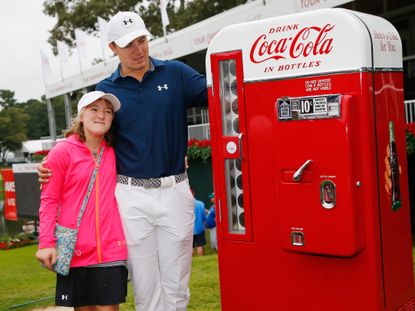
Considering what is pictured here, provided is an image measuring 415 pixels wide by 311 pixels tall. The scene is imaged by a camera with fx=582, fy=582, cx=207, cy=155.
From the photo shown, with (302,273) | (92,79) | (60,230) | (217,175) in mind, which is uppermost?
(92,79)

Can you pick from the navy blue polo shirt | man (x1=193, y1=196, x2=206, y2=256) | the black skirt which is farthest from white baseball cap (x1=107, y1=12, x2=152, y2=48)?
man (x1=193, y1=196, x2=206, y2=256)

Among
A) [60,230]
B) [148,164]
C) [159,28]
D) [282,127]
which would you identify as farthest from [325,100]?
[159,28]

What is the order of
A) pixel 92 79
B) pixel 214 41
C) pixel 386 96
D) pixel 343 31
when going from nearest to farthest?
1. pixel 343 31
2. pixel 386 96
3. pixel 214 41
4. pixel 92 79

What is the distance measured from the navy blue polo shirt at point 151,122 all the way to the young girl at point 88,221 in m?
0.11

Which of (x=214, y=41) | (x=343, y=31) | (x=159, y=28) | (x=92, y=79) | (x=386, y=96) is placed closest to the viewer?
(x=343, y=31)

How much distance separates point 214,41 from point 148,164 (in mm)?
850

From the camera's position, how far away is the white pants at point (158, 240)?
3389 mm

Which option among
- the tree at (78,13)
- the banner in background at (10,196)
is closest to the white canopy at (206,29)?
the banner in background at (10,196)

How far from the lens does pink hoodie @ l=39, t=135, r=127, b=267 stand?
3.34 m

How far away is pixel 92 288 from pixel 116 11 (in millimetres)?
30328

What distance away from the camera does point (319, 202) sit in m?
3.08

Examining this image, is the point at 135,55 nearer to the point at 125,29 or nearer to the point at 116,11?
the point at 125,29

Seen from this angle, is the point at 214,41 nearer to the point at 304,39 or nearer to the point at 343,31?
the point at 304,39

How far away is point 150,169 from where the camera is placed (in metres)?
3.41
